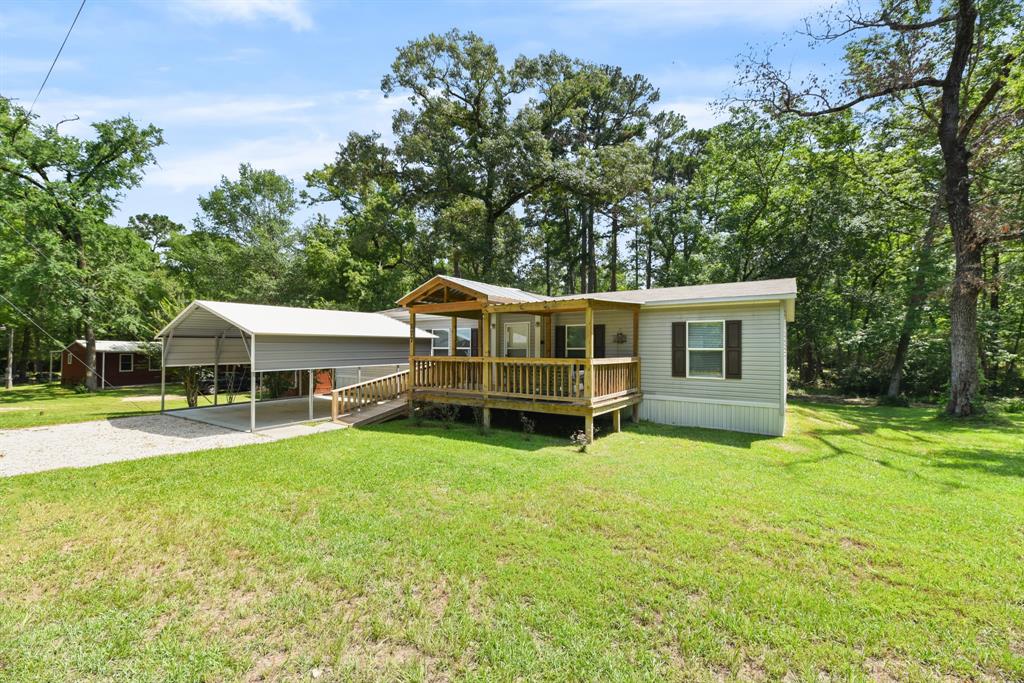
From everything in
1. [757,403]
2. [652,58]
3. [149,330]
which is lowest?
[757,403]

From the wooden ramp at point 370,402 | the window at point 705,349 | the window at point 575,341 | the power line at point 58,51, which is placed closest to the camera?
the power line at point 58,51

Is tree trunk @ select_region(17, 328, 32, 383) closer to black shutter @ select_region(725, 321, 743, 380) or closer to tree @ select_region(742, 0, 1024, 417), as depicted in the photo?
black shutter @ select_region(725, 321, 743, 380)

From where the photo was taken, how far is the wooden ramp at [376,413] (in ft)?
35.4

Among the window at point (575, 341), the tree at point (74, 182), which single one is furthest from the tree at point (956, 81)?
the tree at point (74, 182)

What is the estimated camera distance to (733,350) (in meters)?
9.95

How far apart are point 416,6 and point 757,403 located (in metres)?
10.6

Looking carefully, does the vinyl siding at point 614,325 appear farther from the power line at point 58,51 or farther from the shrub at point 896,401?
the shrub at point 896,401

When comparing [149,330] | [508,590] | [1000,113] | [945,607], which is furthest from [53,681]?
[149,330]

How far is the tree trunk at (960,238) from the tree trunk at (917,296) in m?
3.28

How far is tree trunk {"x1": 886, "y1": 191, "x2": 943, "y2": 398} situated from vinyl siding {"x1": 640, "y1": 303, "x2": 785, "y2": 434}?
10907 mm

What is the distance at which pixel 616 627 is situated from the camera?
10.1 ft

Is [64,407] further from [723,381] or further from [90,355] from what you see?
[723,381]

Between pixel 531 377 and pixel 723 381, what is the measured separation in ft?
15.0

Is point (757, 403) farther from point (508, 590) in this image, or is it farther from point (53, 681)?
point (53, 681)
